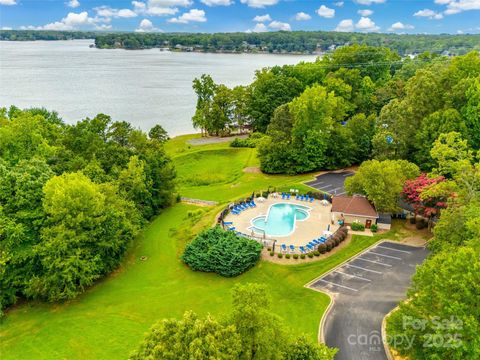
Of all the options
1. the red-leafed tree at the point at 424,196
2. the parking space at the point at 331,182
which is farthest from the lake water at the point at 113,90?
the red-leafed tree at the point at 424,196

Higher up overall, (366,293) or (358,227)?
(358,227)

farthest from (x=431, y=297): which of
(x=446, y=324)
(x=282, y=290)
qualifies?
(x=282, y=290)

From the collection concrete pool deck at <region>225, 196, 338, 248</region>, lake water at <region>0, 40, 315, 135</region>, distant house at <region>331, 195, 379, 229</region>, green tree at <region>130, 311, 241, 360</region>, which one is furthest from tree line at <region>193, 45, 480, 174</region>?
green tree at <region>130, 311, 241, 360</region>

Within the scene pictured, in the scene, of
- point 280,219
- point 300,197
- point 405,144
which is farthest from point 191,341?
point 405,144

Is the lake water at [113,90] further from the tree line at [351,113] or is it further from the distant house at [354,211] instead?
the distant house at [354,211]

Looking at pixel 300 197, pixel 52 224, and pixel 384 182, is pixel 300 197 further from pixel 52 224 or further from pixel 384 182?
pixel 52 224

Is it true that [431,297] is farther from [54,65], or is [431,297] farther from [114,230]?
[54,65]
